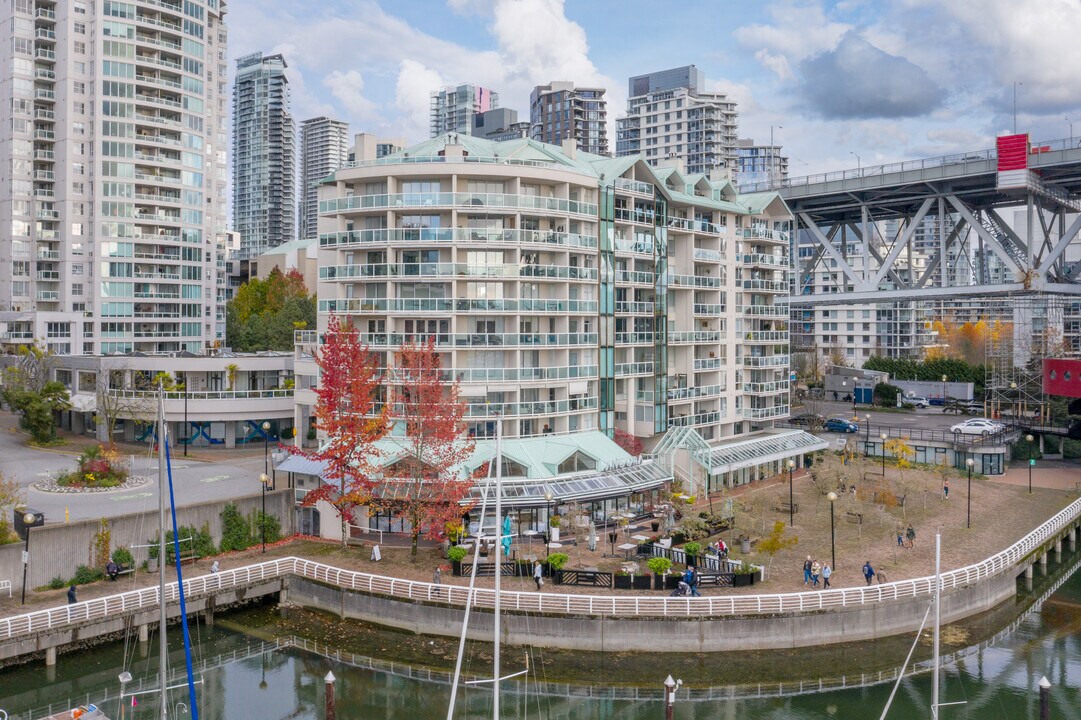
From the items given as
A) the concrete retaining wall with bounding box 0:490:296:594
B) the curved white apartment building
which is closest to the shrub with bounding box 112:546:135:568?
the concrete retaining wall with bounding box 0:490:296:594

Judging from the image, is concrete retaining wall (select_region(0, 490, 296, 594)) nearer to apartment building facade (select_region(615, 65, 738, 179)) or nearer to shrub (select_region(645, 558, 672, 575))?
shrub (select_region(645, 558, 672, 575))

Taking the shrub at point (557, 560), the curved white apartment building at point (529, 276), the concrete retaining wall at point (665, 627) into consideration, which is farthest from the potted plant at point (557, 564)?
the curved white apartment building at point (529, 276)

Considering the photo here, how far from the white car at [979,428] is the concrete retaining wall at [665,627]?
131ft

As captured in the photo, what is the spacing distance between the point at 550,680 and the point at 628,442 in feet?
79.9

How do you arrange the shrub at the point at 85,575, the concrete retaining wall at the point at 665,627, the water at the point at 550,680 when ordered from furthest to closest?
1. the shrub at the point at 85,575
2. the concrete retaining wall at the point at 665,627
3. the water at the point at 550,680

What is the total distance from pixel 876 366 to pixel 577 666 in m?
93.0

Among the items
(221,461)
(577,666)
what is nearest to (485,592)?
(577,666)

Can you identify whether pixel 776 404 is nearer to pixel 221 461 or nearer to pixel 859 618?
pixel 859 618

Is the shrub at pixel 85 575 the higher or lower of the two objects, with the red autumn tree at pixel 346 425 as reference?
lower

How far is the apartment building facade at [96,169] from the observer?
78688mm

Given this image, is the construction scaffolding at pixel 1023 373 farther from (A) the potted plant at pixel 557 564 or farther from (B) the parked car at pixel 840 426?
(A) the potted plant at pixel 557 564

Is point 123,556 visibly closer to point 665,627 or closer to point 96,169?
point 665,627

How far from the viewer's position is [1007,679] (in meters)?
32.7

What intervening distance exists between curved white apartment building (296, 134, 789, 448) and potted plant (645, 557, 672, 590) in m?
13.8
